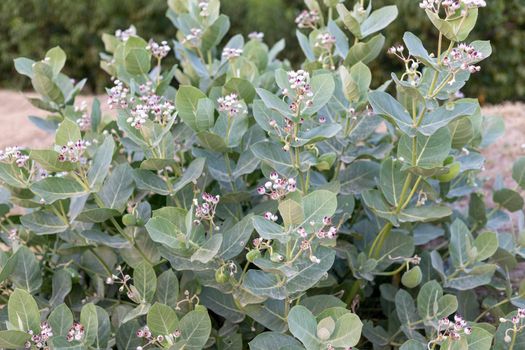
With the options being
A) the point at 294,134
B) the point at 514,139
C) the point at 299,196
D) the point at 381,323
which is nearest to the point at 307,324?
the point at 299,196

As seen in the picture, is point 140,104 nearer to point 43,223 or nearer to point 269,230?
point 43,223

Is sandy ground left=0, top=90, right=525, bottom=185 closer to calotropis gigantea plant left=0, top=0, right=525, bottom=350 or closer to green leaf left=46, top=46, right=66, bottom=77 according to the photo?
green leaf left=46, top=46, right=66, bottom=77

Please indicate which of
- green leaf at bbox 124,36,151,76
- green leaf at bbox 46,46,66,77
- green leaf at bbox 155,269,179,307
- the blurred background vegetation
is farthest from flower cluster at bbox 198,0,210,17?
the blurred background vegetation

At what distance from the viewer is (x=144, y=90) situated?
1.98 meters

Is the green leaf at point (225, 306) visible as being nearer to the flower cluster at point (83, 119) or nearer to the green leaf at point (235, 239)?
the green leaf at point (235, 239)

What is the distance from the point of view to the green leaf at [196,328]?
1.65 meters

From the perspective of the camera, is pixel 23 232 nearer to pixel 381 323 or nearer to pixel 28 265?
pixel 28 265

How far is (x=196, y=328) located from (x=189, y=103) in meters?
0.57

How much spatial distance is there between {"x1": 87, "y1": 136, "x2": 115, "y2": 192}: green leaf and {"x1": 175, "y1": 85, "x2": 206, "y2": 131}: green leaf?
0.64ft

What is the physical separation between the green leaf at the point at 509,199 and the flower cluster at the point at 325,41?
0.69 meters

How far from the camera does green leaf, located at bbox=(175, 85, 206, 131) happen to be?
1826 mm

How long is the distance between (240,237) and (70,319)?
1.45ft

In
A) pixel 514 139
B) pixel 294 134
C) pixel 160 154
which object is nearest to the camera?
pixel 294 134

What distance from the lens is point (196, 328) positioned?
166cm
